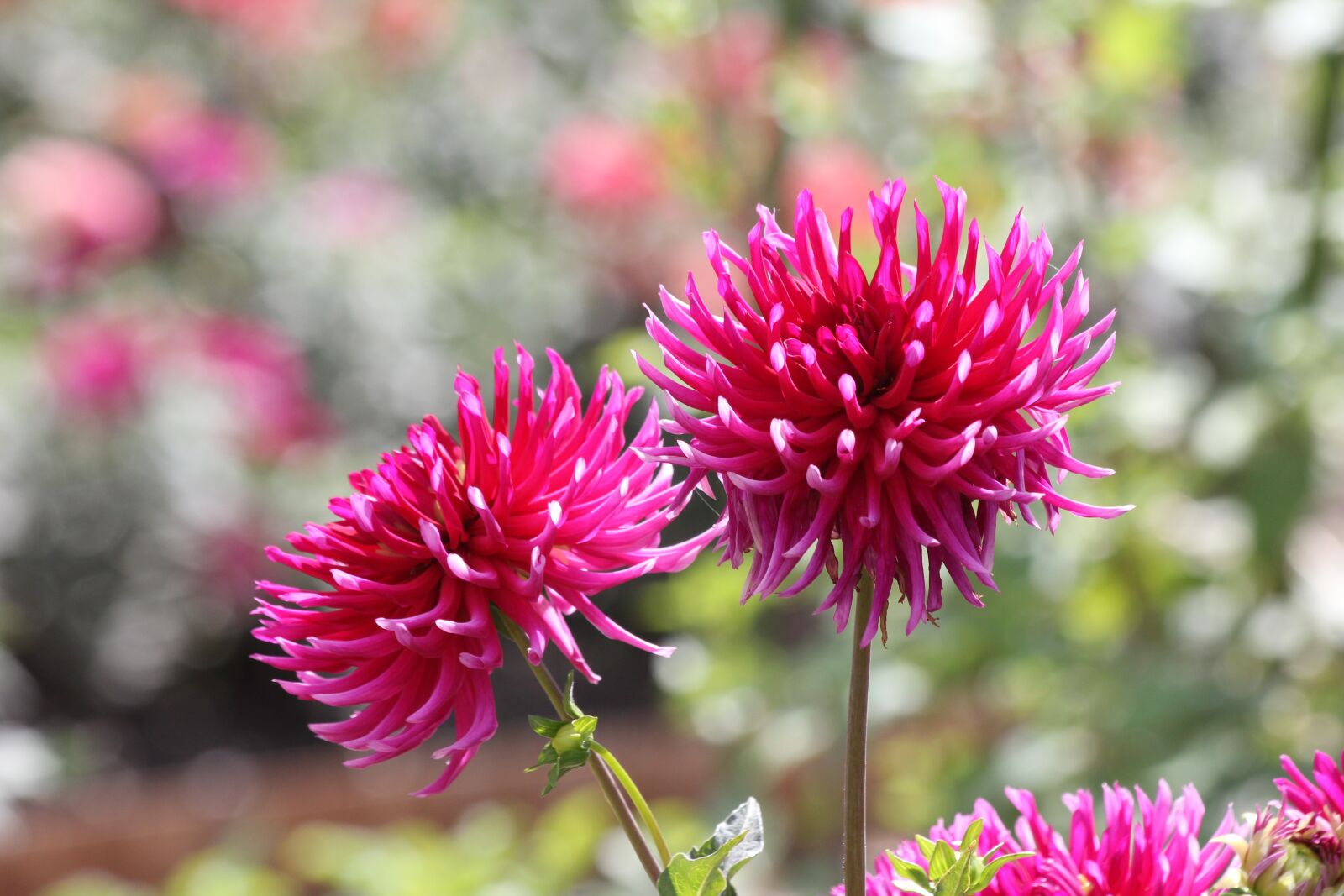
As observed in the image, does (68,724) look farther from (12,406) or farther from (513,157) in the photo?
(513,157)

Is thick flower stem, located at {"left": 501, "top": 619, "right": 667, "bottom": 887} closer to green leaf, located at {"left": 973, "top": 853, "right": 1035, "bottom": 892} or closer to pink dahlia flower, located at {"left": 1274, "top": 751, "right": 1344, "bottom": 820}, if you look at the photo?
green leaf, located at {"left": 973, "top": 853, "right": 1035, "bottom": 892}

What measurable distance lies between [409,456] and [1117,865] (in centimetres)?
31

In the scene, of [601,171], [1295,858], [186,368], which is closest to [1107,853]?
[1295,858]

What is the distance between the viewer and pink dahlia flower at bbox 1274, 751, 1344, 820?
0.53m

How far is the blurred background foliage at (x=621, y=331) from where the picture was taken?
166 centimetres

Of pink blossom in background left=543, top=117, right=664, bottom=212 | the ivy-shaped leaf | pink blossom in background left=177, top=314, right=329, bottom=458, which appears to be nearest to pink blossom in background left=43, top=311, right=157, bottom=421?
pink blossom in background left=177, top=314, right=329, bottom=458

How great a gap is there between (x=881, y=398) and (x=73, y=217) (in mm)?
3117

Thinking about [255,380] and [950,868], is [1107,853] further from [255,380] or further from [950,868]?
[255,380]

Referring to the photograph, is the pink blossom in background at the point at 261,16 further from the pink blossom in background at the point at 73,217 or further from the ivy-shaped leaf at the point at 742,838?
the ivy-shaped leaf at the point at 742,838

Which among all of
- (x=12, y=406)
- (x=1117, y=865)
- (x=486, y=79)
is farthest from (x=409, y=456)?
(x=486, y=79)

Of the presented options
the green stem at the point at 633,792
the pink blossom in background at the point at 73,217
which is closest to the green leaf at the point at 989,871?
the green stem at the point at 633,792

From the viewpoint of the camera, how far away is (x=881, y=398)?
1.59 ft

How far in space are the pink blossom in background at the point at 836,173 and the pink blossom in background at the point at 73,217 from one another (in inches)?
72.1

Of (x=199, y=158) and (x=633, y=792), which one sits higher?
(x=199, y=158)
